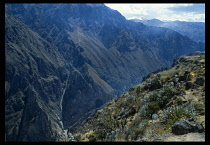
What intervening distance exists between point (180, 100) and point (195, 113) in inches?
85.3

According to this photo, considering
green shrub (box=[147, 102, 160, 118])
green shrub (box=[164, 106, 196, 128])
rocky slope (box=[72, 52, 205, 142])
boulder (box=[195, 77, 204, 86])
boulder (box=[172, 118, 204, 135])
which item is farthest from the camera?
boulder (box=[195, 77, 204, 86])

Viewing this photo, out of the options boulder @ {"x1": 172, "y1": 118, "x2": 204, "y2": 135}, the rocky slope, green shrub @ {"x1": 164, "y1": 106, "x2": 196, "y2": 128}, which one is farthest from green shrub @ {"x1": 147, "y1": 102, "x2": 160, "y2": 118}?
boulder @ {"x1": 172, "y1": 118, "x2": 204, "y2": 135}

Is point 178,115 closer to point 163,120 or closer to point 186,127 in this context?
point 163,120

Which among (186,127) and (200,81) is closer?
(186,127)

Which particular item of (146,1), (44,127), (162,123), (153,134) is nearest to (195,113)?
(162,123)

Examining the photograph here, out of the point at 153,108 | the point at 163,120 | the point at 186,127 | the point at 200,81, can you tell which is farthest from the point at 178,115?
the point at 200,81

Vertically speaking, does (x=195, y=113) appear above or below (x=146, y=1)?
below

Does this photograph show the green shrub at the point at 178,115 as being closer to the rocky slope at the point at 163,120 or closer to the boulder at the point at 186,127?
the rocky slope at the point at 163,120

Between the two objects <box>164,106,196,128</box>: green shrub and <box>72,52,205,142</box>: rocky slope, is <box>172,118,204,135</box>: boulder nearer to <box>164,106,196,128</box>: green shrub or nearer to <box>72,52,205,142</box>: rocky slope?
<box>72,52,205,142</box>: rocky slope

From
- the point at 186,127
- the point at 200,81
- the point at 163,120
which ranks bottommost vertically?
the point at 163,120

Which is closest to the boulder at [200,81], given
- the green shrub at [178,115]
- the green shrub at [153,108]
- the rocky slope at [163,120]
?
the rocky slope at [163,120]

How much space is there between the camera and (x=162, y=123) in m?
9.88
